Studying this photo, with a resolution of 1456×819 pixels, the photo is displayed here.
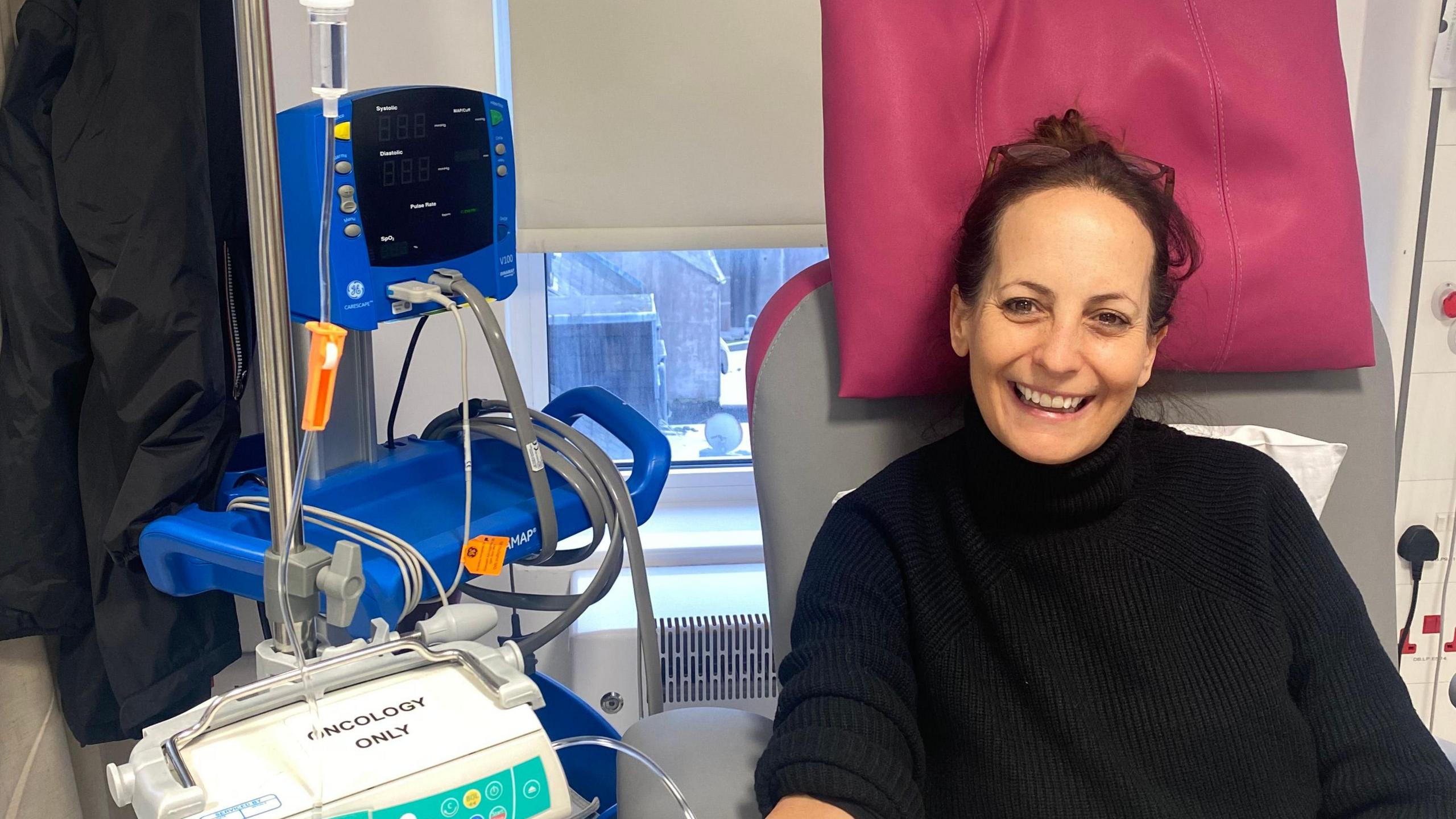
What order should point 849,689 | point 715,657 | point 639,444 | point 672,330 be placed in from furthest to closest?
point 672,330
point 715,657
point 639,444
point 849,689

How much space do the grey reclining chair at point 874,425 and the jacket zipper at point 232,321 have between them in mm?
695

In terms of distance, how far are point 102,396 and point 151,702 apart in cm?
41

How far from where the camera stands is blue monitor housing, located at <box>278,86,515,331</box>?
1.28 meters

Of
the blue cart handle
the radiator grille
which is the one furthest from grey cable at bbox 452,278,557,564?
the radiator grille

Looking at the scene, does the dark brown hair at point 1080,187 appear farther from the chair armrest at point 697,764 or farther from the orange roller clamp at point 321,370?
the orange roller clamp at point 321,370

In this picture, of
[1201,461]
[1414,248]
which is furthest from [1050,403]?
[1414,248]

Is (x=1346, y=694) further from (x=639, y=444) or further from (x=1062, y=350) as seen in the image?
(x=639, y=444)

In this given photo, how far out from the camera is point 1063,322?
3.92 ft

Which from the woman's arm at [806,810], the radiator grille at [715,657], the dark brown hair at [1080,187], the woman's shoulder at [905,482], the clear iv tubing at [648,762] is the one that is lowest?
the radiator grille at [715,657]

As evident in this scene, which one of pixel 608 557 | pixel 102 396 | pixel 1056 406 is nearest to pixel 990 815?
pixel 1056 406

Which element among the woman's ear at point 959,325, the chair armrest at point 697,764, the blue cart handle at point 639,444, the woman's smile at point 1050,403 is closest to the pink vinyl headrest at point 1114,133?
the woman's ear at point 959,325

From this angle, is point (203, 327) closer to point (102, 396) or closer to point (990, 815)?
point (102, 396)

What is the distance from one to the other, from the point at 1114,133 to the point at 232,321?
1155 mm

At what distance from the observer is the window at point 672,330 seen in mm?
2260
